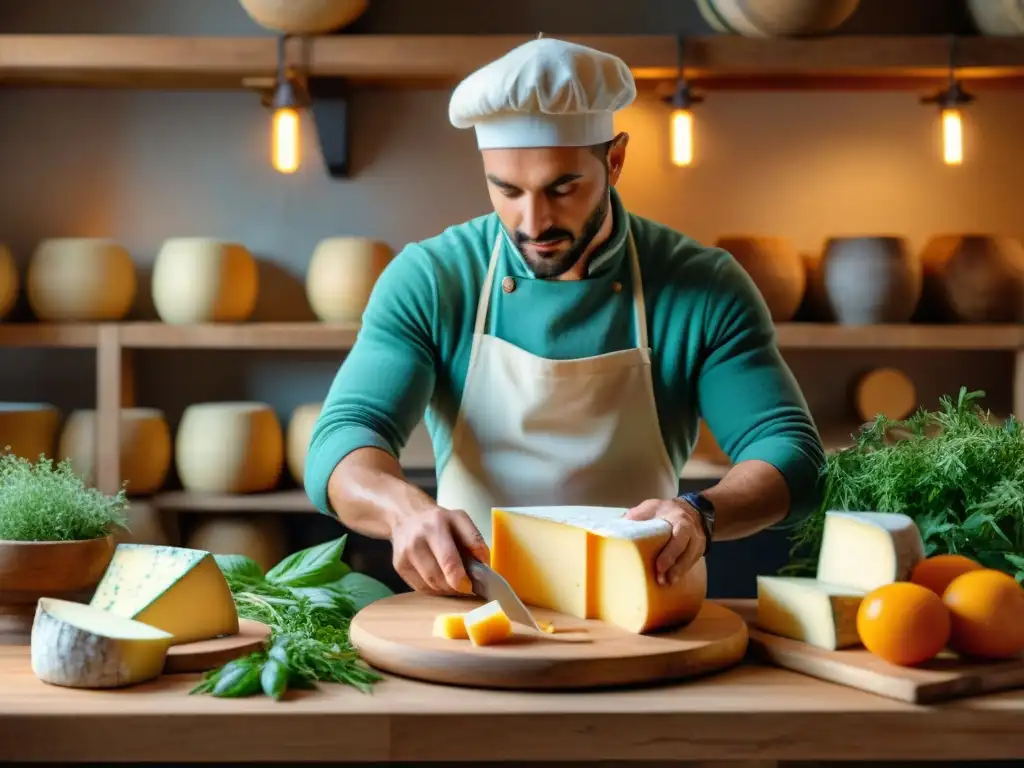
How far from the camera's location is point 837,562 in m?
1.40

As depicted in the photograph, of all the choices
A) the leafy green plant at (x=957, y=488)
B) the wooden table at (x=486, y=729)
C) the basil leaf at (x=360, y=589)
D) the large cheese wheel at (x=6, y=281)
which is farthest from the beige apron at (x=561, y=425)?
the large cheese wheel at (x=6, y=281)

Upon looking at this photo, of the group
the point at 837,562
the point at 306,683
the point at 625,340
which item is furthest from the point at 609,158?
the point at 306,683

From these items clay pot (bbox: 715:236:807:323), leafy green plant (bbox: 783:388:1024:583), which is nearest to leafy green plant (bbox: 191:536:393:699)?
leafy green plant (bbox: 783:388:1024:583)

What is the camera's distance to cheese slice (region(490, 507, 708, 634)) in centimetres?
135

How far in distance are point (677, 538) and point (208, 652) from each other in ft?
1.68

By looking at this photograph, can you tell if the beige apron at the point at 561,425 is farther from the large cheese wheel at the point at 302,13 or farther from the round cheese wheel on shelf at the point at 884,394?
the round cheese wheel on shelf at the point at 884,394

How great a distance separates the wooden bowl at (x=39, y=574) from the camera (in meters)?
1.33

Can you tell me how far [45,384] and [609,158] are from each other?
6.44ft

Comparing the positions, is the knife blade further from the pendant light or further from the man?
the pendant light

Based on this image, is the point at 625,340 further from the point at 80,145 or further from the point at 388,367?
the point at 80,145

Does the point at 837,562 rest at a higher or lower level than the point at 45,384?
lower

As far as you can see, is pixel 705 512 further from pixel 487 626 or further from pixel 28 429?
pixel 28 429

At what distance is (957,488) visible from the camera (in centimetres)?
150

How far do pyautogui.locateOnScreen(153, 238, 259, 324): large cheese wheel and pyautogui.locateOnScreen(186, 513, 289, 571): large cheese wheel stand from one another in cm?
47
